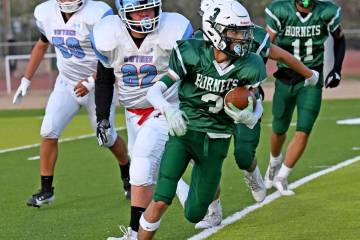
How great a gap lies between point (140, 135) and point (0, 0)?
33.4m

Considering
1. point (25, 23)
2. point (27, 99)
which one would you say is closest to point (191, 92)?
point (27, 99)

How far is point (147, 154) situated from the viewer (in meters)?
6.34

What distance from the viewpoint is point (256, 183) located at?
7.52 meters

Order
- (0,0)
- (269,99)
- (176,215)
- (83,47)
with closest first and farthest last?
1. (176,215)
2. (83,47)
3. (269,99)
4. (0,0)

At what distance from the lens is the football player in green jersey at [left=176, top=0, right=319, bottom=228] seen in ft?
22.1

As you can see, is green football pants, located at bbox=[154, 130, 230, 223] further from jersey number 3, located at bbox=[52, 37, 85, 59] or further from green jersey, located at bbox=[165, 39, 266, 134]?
jersey number 3, located at bbox=[52, 37, 85, 59]

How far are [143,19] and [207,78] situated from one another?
2.43 feet

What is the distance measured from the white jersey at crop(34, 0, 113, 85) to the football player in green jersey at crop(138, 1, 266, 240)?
2090mm

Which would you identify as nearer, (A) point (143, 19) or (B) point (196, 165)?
(B) point (196, 165)

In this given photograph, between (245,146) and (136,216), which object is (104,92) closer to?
(136,216)

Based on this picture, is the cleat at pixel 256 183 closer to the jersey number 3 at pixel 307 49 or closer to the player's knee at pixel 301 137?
the player's knee at pixel 301 137

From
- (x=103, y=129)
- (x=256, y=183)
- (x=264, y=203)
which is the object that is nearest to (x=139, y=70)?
(x=103, y=129)

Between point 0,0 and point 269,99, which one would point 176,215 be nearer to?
point 269,99

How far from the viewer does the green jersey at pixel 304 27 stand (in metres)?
8.69
